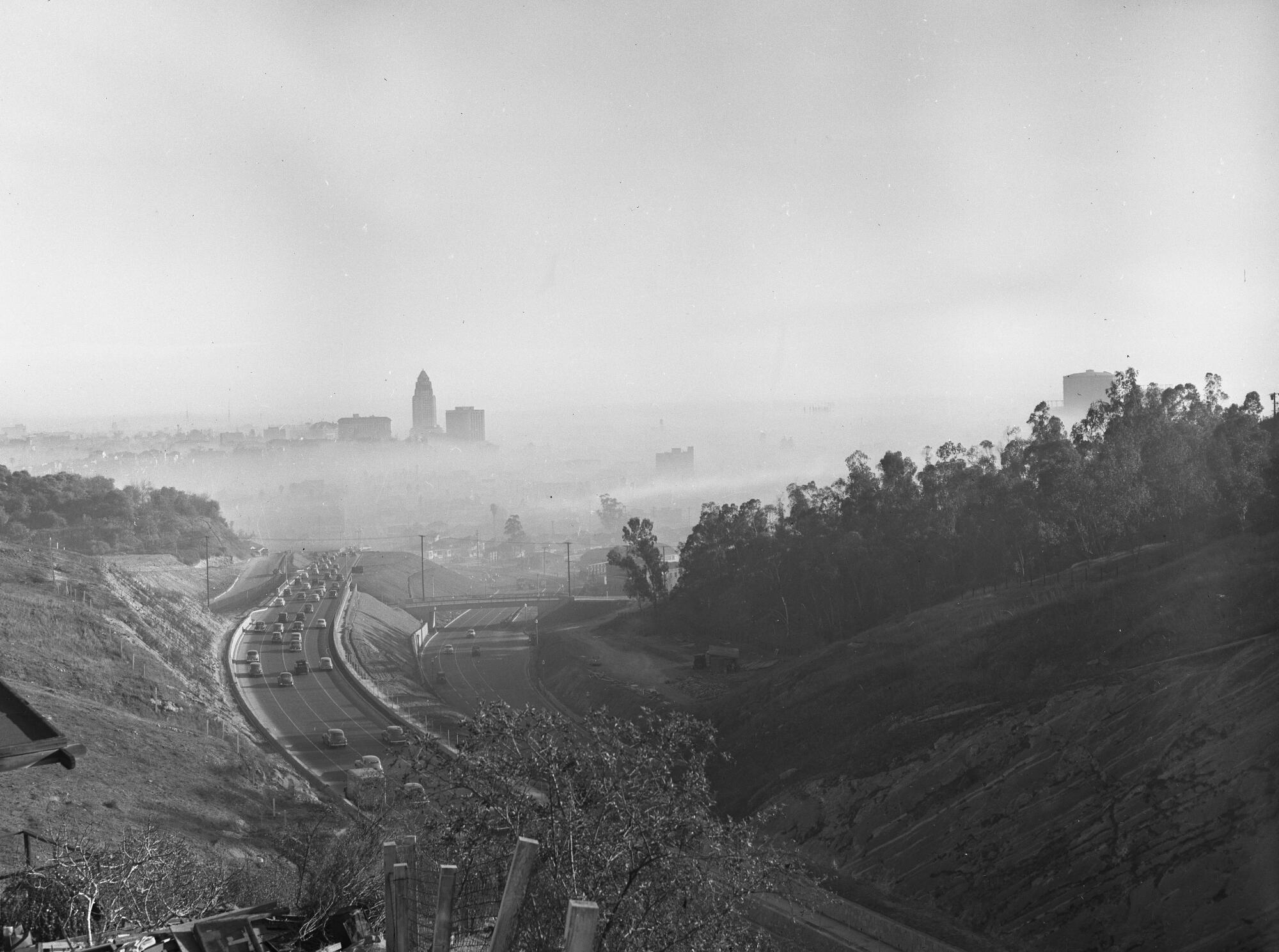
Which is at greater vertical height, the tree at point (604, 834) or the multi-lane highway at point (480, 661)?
the tree at point (604, 834)

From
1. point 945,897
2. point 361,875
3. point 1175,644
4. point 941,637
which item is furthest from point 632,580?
point 361,875

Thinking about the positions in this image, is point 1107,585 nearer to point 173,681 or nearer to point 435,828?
point 435,828

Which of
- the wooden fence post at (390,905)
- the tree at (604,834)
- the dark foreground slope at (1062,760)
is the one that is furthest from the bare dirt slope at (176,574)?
the wooden fence post at (390,905)

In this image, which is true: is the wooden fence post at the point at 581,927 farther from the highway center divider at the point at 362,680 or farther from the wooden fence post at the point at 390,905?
the highway center divider at the point at 362,680

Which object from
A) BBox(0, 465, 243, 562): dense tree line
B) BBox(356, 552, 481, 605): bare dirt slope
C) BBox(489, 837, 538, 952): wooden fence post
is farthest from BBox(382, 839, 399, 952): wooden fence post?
BBox(356, 552, 481, 605): bare dirt slope

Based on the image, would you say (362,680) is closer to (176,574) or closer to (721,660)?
(721,660)

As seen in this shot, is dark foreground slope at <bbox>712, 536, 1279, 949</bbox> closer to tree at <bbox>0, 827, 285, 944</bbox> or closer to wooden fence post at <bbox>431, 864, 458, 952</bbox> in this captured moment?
wooden fence post at <bbox>431, 864, 458, 952</bbox>

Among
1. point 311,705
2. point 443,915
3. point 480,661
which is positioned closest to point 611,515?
point 480,661
